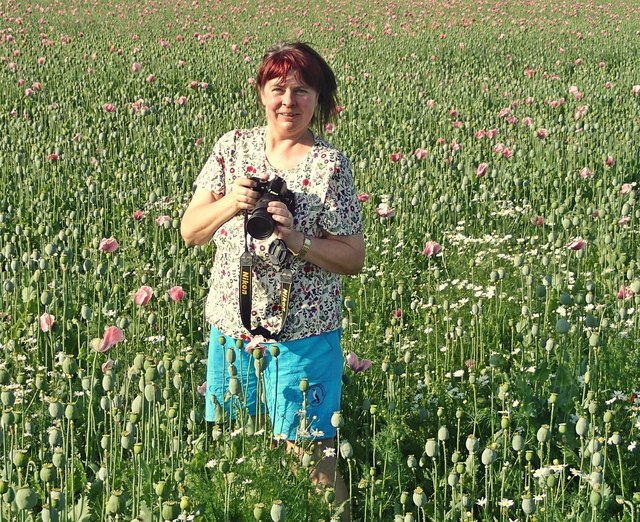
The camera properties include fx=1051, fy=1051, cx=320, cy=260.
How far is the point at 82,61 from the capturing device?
38.7 ft

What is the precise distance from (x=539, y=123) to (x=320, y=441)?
17.2 feet

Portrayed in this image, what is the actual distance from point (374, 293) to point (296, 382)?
6.47 ft

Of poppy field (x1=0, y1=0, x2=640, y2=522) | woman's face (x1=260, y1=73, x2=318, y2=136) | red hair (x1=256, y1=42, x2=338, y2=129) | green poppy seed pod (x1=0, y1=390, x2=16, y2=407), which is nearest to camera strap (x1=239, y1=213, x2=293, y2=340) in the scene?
poppy field (x1=0, y1=0, x2=640, y2=522)

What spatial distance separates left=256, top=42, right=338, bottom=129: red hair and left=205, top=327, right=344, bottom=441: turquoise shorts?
0.72 metres

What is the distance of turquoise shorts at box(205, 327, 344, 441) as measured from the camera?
3.04m

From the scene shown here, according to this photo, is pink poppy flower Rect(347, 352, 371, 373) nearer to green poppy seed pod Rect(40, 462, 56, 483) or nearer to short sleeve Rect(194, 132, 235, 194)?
short sleeve Rect(194, 132, 235, 194)

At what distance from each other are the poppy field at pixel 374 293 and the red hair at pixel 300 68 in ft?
2.82

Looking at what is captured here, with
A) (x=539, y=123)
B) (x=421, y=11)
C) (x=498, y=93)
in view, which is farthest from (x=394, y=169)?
(x=421, y=11)

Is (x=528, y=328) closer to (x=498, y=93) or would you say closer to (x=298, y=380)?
(x=298, y=380)

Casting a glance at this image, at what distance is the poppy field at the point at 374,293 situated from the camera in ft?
9.50

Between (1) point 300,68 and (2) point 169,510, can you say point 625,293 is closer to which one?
(1) point 300,68

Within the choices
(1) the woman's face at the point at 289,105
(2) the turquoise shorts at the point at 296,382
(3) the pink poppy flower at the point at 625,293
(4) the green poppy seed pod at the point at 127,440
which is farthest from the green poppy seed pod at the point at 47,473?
(3) the pink poppy flower at the point at 625,293

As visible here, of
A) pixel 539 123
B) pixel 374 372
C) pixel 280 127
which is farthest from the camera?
pixel 539 123

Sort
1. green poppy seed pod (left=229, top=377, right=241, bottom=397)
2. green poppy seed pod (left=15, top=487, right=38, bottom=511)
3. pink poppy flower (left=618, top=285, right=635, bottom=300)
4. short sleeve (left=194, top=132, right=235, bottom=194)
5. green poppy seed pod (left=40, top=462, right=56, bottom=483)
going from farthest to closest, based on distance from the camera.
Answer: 1. pink poppy flower (left=618, top=285, right=635, bottom=300)
2. short sleeve (left=194, top=132, right=235, bottom=194)
3. green poppy seed pod (left=229, top=377, right=241, bottom=397)
4. green poppy seed pod (left=40, top=462, right=56, bottom=483)
5. green poppy seed pod (left=15, top=487, right=38, bottom=511)
